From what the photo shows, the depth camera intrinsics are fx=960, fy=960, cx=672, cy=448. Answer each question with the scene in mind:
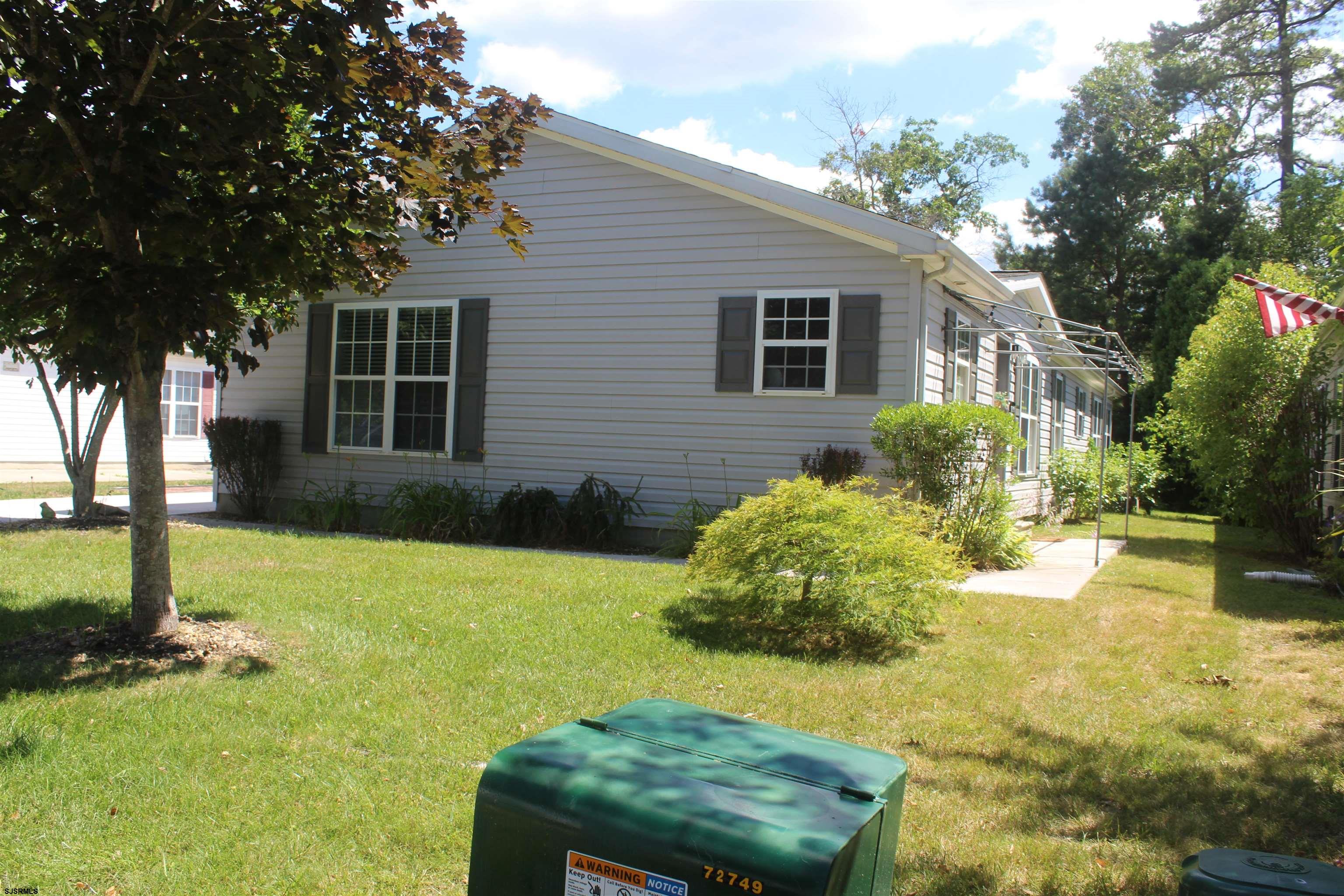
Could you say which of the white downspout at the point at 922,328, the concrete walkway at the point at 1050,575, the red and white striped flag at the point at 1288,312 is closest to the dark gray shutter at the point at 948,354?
the white downspout at the point at 922,328

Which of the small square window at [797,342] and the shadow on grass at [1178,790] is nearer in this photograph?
the shadow on grass at [1178,790]

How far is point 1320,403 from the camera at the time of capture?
11609 millimetres

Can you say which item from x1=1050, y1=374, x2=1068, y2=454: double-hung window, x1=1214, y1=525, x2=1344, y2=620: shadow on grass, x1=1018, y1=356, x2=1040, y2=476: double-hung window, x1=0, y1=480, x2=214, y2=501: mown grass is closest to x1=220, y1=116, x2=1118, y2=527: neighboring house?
x1=1018, y1=356, x2=1040, y2=476: double-hung window

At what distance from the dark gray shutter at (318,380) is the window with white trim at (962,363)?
7.95m

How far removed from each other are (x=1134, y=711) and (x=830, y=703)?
1.57m

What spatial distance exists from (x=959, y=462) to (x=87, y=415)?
21382 millimetres

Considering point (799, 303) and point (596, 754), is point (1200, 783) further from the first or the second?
point (799, 303)

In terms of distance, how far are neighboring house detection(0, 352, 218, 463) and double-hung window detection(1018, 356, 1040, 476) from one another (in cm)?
1586

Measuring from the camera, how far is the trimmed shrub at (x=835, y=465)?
966 centimetres

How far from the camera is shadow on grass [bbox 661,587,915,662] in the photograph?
5926 mm

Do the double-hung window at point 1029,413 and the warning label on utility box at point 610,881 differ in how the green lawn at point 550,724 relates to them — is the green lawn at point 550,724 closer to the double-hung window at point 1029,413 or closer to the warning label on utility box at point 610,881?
the warning label on utility box at point 610,881

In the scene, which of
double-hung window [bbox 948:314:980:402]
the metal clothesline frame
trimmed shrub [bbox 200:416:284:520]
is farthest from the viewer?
trimmed shrub [bbox 200:416:284:520]

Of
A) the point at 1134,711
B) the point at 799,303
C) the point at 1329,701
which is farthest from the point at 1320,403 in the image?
the point at 1134,711

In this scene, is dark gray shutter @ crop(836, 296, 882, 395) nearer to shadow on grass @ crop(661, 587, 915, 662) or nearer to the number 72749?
shadow on grass @ crop(661, 587, 915, 662)
